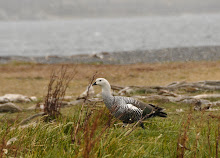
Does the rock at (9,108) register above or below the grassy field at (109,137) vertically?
below

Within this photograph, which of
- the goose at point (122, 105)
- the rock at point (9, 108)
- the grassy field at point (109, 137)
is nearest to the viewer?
the grassy field at point (109, 137)

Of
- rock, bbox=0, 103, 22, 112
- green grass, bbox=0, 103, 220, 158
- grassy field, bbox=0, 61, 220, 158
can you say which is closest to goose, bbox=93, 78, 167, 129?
grassy field, bbox=0, 61, 220, 158

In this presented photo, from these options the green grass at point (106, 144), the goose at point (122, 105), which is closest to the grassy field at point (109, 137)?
the green grass at point (106, 144)

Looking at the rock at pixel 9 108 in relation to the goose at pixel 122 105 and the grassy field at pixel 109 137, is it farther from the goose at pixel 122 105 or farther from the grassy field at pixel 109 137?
the goose at pixel 122 105

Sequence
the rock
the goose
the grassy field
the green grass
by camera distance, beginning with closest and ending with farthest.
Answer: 1. the grassy field
2. the green grass
3. the goose
4. the rock

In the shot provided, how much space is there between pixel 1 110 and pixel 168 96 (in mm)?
5647

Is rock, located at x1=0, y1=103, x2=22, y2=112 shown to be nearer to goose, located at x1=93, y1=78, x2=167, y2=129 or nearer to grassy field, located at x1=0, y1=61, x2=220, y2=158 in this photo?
grassy field, located at x1=0, y1=61, x2=220, y2=158

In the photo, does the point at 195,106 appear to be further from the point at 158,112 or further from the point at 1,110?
the point at 1,110

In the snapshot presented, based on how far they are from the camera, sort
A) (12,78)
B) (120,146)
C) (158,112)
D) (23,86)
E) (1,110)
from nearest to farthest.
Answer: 1. (120,146)
2. (158,112)
3. (1,110)
4. (23,86)
5. (12,78)

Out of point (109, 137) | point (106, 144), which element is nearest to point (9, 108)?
point (109, 137)

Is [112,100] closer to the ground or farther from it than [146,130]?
farther from it

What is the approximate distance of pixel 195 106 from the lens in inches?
394

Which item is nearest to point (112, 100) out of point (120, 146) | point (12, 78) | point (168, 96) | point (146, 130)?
point (146, 130)

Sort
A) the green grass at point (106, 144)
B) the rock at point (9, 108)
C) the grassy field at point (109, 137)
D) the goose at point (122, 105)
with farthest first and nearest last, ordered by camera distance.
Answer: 1. the rock at point (9, 108)
2. the goose at point (122, 105)
3. the green grass at point (106, 144)
4. the grassy field at point (109, 137)
